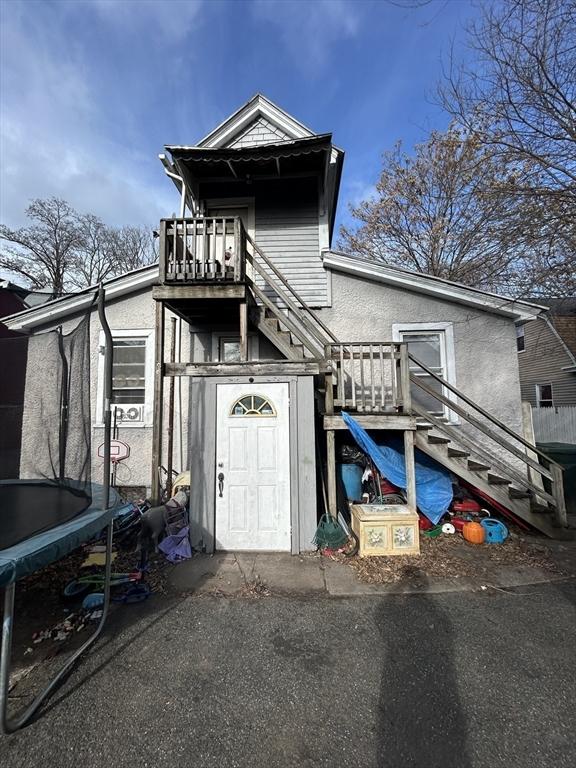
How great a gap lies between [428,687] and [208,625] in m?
1.88

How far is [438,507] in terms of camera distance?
5570 mm

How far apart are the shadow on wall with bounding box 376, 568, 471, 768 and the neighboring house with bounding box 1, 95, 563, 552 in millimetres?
1805

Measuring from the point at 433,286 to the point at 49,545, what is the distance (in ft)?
23.6

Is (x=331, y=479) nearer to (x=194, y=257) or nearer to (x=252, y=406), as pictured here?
(x=252, y=406)

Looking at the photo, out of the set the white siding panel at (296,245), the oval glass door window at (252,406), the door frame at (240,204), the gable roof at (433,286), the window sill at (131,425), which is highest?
the door frame at (240,204)

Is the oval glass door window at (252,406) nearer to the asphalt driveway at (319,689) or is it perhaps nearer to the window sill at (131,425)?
the asphalt driveway at (319,689)

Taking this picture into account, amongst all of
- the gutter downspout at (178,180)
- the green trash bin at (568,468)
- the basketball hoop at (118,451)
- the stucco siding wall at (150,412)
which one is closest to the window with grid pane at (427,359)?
the green trash bin at (568,468)

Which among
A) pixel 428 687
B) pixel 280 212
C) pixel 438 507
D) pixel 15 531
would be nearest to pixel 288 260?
pixel 280 212

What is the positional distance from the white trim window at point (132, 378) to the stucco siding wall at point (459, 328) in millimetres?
3798

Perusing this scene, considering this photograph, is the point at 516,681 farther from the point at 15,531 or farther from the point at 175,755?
the point at 15,531

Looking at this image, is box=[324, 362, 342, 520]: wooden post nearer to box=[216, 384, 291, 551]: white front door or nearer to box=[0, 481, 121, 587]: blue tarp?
box=[216, 384, 291, 551]: white front door

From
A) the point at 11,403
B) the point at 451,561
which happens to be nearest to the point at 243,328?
the point at 11,403

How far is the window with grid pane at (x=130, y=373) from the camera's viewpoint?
24.1 ft

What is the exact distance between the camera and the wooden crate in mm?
4617
